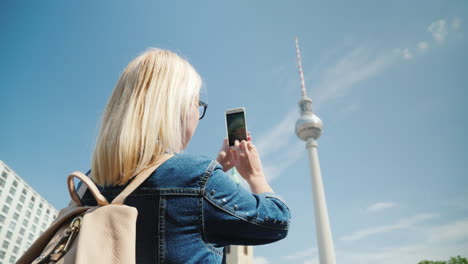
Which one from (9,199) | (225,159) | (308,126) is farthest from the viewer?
(308,126)

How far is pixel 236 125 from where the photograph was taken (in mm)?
2949

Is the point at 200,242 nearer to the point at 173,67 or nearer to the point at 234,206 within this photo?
the point at 234,206

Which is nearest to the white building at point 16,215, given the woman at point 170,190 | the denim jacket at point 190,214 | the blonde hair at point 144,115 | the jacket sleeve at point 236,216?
the blonde hair at point 144,115

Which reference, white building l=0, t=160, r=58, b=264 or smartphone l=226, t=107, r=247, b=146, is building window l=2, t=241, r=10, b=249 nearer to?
white building l=0, t=160, r=58, b=264

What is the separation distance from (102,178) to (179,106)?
1.88 ft

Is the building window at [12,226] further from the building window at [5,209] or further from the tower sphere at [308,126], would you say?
the tower sphere at [308,126]

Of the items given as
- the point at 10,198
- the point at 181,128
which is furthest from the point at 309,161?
the point at 181,128

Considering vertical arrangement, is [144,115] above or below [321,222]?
below

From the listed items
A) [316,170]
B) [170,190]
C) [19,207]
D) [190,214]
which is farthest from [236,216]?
[19,207]

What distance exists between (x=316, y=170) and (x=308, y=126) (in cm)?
1055

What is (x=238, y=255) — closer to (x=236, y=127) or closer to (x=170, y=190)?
(x=236, y=127)

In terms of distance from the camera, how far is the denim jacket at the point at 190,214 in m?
1.51

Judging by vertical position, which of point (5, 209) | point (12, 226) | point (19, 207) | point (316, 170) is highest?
point (316, 170)

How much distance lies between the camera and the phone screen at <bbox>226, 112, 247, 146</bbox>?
9.23 feet
